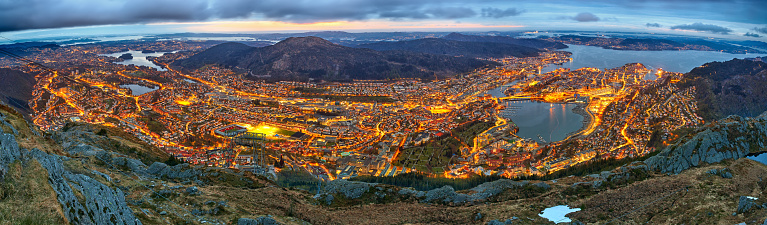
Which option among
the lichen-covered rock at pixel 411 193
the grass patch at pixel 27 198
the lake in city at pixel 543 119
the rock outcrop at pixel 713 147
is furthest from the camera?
the lake in city at pixel 543 119

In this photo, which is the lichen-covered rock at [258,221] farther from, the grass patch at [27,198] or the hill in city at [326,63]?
the hill in city at [326,63]

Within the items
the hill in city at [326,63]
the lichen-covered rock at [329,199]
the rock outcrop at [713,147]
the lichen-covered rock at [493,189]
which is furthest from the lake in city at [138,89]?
the rock outcrop at [713,147]

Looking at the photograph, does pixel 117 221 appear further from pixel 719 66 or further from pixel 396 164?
pixel 719 66

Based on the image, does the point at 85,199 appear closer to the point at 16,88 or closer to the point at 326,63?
the point at 16,88

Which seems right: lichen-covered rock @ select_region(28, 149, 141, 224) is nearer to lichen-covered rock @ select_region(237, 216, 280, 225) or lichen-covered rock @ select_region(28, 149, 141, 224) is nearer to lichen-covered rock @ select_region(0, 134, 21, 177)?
lichen-covered rock @ select_region(0, 134, 21, 177)

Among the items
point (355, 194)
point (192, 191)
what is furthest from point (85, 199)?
point (355, 194)

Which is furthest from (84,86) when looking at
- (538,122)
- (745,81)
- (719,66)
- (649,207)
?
(719,66)
